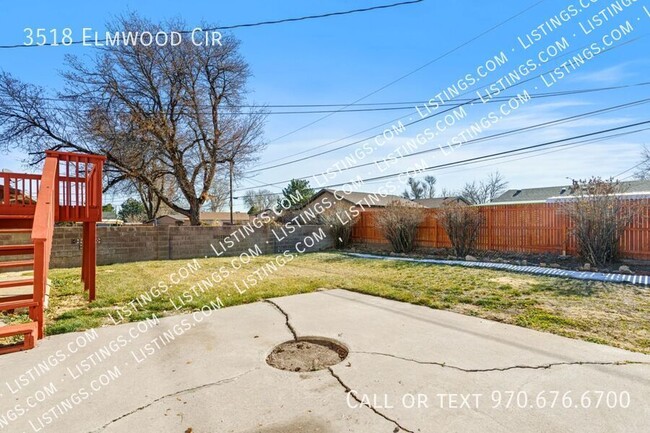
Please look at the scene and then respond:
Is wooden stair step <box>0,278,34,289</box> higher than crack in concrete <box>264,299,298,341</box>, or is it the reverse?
wooden stair step <box>0,278,34,289</box>

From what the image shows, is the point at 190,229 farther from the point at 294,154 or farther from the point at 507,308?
the point at 294,154

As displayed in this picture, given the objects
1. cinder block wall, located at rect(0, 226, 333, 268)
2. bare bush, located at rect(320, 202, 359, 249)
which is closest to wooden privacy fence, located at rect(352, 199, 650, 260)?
bare bush, located at rect(320, 202, 359, 249)

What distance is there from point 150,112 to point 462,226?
1518 centimetres

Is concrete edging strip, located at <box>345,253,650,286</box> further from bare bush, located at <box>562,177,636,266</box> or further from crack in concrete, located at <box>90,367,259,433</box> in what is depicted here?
crack in concrete, located at <box>90,367,259,433</box>

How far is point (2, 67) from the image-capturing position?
13625 mm

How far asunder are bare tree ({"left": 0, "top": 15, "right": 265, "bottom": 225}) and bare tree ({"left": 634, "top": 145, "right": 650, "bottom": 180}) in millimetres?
25587

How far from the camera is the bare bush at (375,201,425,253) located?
11539mm

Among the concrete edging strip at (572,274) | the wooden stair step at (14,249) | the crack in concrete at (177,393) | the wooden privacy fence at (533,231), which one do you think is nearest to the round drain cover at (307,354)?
the crack in concrete at (177,393)

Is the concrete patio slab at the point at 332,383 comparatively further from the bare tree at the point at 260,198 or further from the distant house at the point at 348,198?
the bare tree at the point at 260,198

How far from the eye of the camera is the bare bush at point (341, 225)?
554 inches

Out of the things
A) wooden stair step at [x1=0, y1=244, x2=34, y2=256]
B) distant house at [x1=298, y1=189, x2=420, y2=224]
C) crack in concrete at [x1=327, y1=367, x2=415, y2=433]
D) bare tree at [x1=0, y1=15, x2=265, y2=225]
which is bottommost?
crack in concrete at [x1=327, y1=367, x2=415, y2=433]

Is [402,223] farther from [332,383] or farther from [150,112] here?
[150,112]

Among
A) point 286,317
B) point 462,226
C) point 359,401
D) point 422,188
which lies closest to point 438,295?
point 286,317

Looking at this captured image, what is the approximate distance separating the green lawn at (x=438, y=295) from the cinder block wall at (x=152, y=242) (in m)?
2.10
